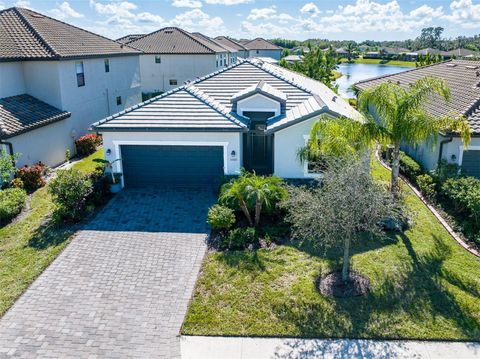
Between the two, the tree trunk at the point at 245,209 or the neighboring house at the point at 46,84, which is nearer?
the tree trunk at the point at 245,209

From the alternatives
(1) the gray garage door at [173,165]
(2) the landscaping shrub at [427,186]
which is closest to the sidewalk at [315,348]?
(2) the landscaping shrub at [427,186]

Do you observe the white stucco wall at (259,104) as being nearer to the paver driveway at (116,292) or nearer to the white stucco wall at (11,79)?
the paver driveway at (116,292)

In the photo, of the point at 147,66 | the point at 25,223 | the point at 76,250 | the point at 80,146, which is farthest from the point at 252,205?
the point at 147,66

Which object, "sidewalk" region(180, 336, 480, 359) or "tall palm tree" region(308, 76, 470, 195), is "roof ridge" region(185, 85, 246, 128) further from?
"sidewalk" region(180, 336, 480, 359)

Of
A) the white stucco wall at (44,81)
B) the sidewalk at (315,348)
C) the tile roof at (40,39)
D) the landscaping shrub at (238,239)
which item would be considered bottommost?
the sidewalk at (315,348)

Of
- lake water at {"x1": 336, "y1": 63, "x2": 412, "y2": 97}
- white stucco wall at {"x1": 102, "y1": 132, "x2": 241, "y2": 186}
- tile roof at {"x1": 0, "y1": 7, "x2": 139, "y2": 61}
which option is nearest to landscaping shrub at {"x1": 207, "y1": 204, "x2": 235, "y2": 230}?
white stucco wall at {"x1": 102, "y1": 132, "x2": 241, "y2": 186}

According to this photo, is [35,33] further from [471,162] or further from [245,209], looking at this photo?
[471,162]

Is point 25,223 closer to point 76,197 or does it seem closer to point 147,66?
point 76,197
